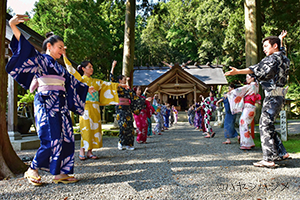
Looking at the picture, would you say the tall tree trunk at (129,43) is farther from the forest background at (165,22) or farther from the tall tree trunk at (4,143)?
the tall tree trunk at (4,143)

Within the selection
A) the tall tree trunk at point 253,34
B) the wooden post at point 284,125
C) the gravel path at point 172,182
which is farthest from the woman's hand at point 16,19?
the tall tree trunk at point 253,34

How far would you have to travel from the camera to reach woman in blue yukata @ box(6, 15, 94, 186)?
2932 millimetres

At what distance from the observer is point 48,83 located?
122 inches

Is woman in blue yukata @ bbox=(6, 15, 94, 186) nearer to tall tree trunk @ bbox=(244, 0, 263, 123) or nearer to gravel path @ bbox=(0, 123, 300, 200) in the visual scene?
gravel path @ bbox=(0, 123, 300, 200)

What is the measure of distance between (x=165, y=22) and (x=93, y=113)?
42.2ft

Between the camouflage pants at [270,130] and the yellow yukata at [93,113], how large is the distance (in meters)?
3.03

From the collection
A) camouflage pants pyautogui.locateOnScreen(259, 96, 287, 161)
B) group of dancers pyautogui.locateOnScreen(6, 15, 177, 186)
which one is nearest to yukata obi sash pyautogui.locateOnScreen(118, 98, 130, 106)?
group of dancers pyautogui.locateOnScreen(6, 15, 177, 186)

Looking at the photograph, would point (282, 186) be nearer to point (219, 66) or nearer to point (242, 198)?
point (242, 198)

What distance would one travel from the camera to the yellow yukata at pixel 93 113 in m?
4.54

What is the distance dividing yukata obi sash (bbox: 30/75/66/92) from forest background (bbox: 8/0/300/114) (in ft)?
23.3

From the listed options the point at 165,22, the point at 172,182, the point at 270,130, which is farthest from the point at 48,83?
the point at 165,22

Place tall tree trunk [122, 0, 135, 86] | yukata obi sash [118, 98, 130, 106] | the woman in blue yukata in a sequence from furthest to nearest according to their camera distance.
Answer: tall tree trunk [122, 0, 135, 86] → yukata obi sash [118, 98, 130, 106] → the woman in blue yukata

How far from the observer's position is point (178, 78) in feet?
76.0

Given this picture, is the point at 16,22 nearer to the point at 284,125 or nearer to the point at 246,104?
the point at 246,104
